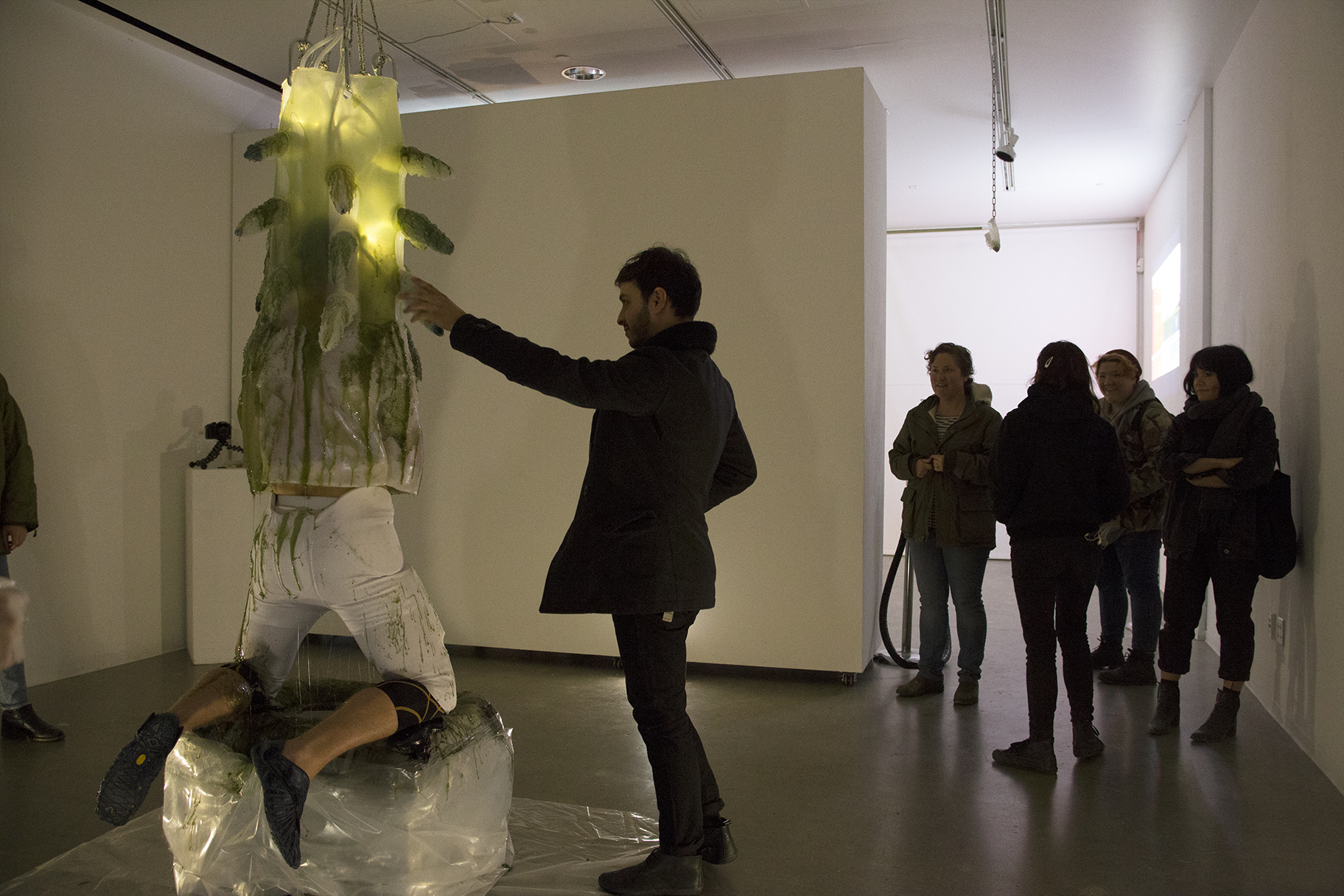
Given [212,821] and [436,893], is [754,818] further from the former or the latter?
[212,821]

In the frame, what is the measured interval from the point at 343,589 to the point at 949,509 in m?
2.63

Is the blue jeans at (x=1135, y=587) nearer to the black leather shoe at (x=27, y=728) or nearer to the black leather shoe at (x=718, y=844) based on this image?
the black leather shoe at (x=718, y=844)

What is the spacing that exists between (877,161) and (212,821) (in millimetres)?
3731

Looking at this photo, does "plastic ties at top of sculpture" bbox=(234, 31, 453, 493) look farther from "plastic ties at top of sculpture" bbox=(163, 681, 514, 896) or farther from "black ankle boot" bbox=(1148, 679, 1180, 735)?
"black ankle boot" bbox=(1148, 679, 1180, 735)

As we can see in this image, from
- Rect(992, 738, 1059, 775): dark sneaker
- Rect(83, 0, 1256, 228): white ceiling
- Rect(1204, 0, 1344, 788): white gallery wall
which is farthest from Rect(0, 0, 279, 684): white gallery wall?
Rect(1204, 0, 1344, 788): white gallery wall

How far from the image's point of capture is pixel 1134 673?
4.27 m

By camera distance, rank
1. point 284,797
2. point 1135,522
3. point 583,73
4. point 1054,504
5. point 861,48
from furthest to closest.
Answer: point 583,73 < point 861,48 < point 1135,522 < point 1054,504 < point 284,797

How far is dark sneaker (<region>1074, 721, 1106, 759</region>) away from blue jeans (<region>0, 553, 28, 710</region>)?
347cm

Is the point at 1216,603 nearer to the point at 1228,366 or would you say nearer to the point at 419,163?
the point at 1228,366

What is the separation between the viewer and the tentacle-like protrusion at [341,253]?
1.93 meters

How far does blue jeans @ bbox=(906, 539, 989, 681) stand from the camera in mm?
3908

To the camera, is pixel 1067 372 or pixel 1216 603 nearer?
pixel 1067 372

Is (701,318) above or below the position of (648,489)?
above

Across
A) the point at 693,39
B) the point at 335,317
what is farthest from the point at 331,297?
the point at 693,39
